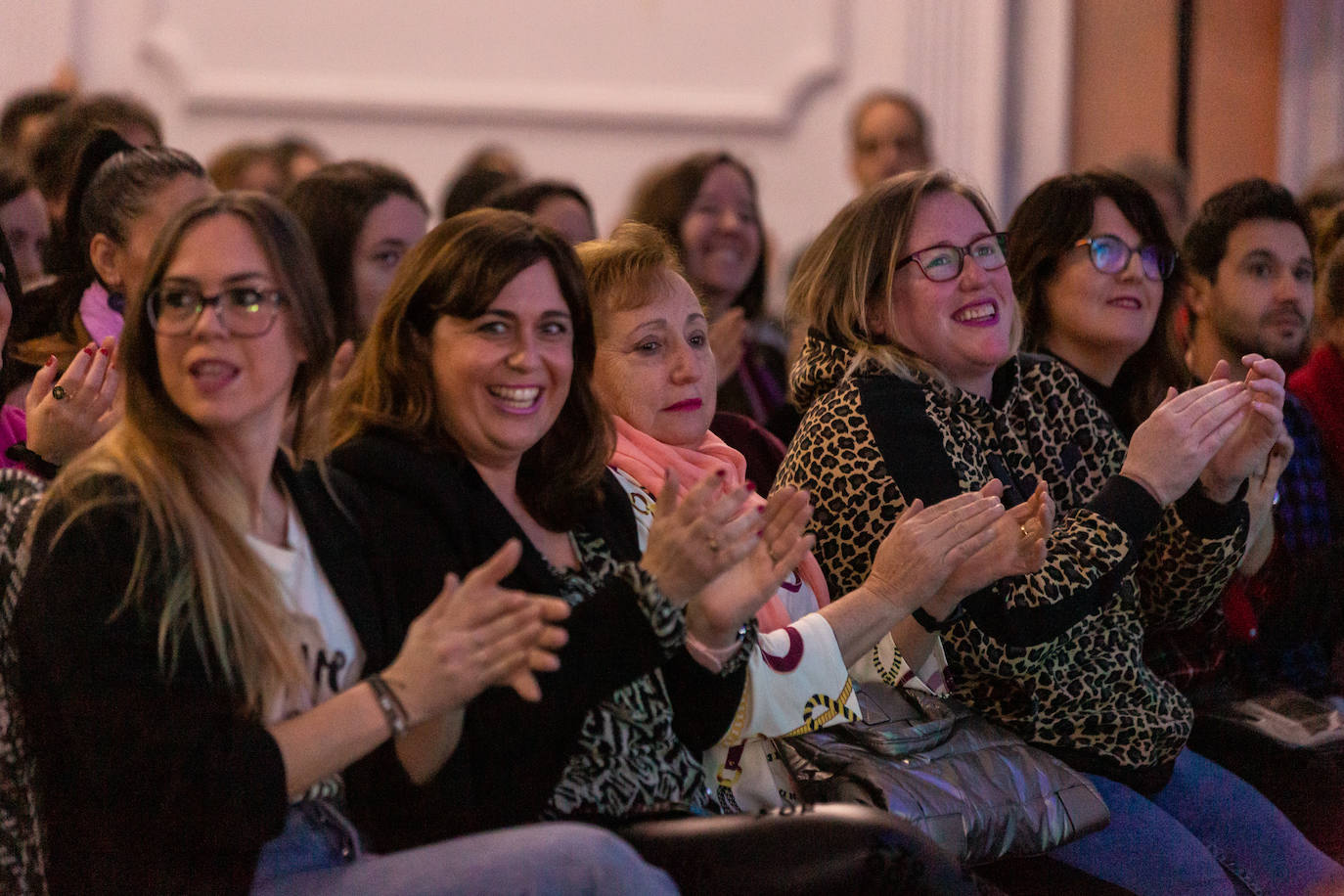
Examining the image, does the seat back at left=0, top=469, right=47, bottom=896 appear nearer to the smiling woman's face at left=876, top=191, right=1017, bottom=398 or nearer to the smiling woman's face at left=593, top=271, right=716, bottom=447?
the smiling woman's face at left=593, top=271, right=716, bottom=447

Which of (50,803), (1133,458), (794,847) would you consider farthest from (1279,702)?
(50,803)

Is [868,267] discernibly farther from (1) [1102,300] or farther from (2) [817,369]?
(1) [1102,300]

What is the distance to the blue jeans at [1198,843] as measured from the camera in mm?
2201

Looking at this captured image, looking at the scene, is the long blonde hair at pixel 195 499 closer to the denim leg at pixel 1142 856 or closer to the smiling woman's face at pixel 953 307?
the smiling woman's face at pixel 953 307

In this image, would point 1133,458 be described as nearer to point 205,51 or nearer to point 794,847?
point 794,847

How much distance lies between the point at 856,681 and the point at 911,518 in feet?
0.81

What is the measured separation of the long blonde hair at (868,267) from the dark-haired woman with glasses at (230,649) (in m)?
0.94

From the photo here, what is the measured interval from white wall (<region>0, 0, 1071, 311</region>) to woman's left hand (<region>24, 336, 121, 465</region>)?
3815 millimetres

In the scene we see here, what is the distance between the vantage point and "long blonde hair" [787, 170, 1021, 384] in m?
2.39

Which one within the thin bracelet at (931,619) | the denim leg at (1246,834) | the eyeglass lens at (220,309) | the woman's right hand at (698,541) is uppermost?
the eyeglass lens at (220,309)

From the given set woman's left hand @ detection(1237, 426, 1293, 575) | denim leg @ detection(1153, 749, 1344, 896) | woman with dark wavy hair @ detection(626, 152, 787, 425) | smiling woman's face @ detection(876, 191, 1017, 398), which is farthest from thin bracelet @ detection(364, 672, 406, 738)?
woman with dark wavy hair @ detection(626, 152, 787, 425)

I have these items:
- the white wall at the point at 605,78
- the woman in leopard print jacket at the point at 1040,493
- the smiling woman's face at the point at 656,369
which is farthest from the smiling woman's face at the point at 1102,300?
the white wall at the point at 605,78

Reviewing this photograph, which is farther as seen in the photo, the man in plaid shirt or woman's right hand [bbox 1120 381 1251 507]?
the man in plaid shirt

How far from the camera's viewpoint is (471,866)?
1.56 meters
